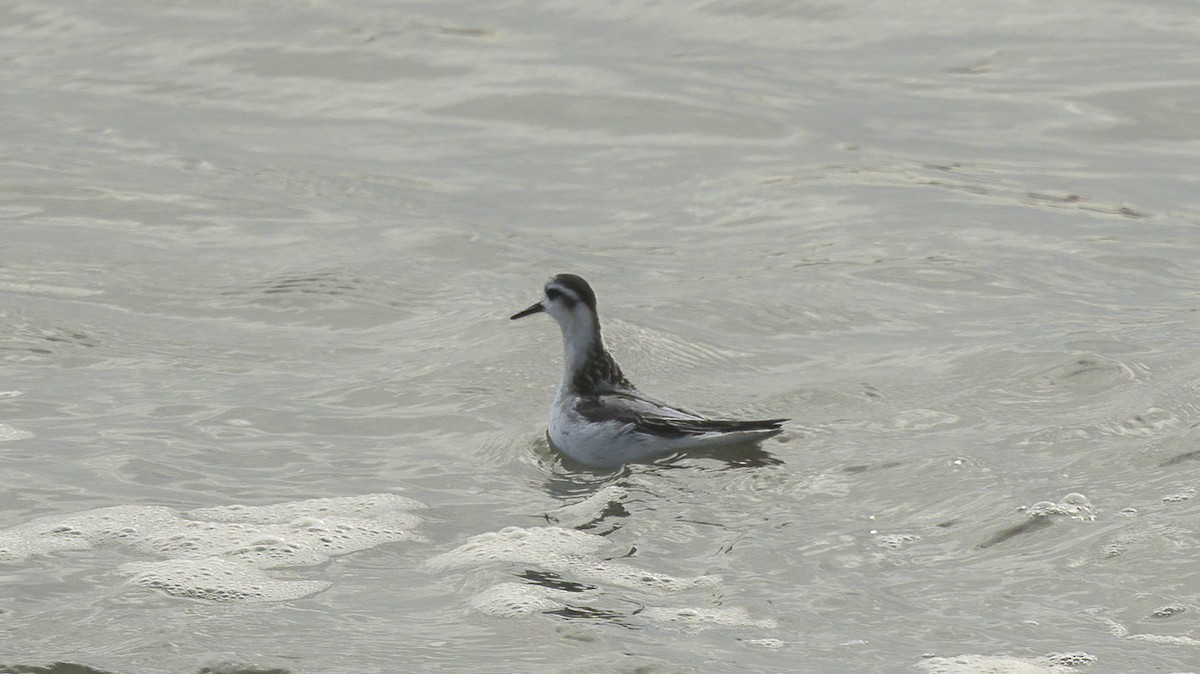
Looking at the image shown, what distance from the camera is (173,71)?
20.0m

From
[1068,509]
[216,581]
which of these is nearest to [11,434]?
[216,581]

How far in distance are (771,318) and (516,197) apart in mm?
4286

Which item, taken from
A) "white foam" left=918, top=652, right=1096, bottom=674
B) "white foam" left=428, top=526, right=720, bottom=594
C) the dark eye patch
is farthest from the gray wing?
"white foam" left=918, top=652, right=1096, bottom=674

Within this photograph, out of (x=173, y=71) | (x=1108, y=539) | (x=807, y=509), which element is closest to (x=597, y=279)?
(x=807, y=509)

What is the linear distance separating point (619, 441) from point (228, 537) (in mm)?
2513

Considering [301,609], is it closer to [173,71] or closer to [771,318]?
[771,318]

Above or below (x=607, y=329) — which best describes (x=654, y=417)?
above

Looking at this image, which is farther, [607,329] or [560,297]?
[607,329]

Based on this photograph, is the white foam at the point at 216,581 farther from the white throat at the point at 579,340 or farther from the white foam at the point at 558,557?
the white throat at the point at 579,340

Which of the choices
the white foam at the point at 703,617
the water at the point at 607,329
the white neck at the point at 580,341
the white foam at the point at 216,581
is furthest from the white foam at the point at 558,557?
the white neck at the point at 580,341

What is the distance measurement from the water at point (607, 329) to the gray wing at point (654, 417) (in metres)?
0.25

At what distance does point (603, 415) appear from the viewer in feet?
32.1

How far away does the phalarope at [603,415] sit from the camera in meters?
9.34

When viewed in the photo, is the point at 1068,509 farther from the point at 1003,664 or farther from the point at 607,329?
the point at 607,329
